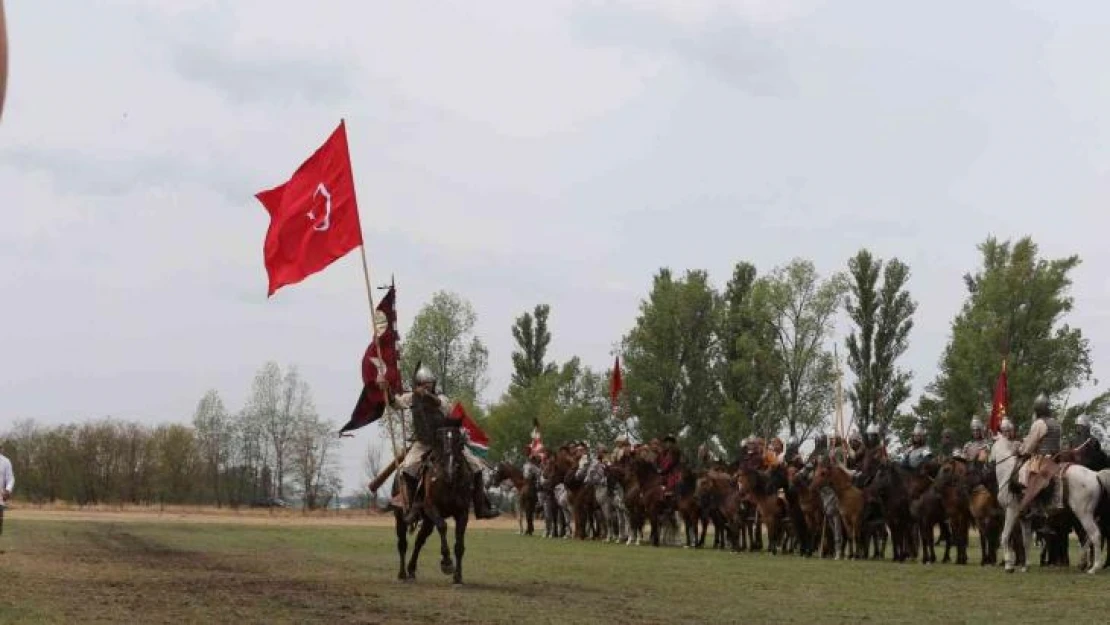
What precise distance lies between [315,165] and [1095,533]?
1404 cm

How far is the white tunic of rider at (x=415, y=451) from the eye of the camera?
751 inches

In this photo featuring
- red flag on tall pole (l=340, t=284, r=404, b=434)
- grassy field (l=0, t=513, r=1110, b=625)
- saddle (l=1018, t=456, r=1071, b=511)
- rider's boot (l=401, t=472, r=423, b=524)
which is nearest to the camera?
grassy field (l=0, t=513, r=1110, b=625)

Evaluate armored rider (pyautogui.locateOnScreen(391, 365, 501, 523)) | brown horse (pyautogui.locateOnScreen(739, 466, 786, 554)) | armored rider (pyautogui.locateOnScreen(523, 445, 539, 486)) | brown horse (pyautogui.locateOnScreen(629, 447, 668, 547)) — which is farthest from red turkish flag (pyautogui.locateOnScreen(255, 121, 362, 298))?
armored rider (pyautogui.locateOnScreen(523, 445, 539, 486))

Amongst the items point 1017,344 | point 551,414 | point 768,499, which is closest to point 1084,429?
point 768,499

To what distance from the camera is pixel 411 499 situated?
1944 centimetres

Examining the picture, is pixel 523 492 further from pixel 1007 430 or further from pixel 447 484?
pixel 447 484

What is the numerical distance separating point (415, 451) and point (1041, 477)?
11286mm

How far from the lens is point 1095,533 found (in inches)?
919

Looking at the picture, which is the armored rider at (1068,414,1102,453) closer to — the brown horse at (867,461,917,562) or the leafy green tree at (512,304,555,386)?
the brown horse at (867,461,917,562)

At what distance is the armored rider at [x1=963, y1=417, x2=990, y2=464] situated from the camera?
29444 millimetres

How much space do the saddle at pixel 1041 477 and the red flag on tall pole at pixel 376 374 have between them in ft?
36.8

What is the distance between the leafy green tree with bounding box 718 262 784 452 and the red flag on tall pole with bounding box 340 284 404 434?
60.6 m

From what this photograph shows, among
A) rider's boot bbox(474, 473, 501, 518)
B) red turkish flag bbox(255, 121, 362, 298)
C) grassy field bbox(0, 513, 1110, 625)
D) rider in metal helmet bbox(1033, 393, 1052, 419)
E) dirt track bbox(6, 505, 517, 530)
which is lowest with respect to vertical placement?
dirt track bbox(6, 505, 517, 530)

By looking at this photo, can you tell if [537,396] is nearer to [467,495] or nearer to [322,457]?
[322,457]
